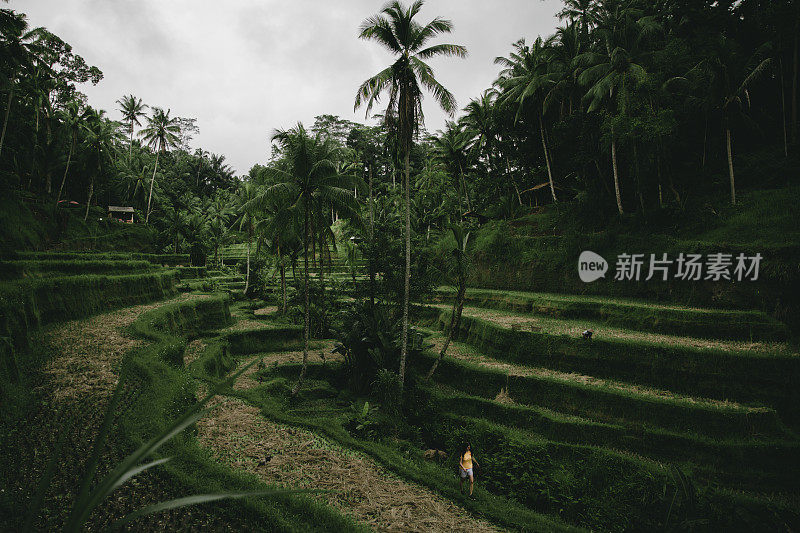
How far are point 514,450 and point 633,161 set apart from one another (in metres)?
17.1

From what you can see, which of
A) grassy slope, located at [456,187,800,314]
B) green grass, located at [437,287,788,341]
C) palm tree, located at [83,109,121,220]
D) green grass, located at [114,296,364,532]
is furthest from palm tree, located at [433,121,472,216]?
palm tree, located at [83,109,121,220]

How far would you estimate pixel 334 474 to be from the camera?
8.14 metres

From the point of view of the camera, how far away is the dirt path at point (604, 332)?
11672 millimetres

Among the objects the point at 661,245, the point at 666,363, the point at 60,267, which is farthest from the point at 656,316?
the point at 60,267

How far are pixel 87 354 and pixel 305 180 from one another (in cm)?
825

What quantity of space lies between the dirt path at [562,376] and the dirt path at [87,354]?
11.6m

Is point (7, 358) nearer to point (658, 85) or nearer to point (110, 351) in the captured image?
point (110, 351)

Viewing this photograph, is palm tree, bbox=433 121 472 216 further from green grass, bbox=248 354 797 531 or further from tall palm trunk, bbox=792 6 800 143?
green grass, bbox=248 354 797 531

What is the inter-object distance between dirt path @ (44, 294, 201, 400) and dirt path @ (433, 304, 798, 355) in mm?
13676

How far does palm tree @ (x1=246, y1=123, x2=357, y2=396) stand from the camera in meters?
13.4

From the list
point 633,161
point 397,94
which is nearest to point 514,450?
point 397,94

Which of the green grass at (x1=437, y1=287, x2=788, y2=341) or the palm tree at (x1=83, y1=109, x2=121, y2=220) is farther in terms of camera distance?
the palm tree at (x1=83, y1=109, x2=121, y2=220)

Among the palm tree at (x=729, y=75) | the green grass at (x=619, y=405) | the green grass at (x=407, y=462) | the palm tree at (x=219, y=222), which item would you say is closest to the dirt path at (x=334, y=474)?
the green grass at (x=407, y=462)

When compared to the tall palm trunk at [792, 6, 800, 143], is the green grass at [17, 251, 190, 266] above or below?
below
